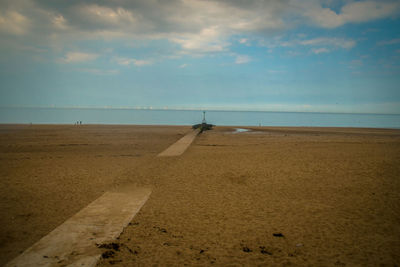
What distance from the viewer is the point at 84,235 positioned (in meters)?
4.47

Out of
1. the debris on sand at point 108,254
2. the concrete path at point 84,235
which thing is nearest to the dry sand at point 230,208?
the debris on sand at point 108,254

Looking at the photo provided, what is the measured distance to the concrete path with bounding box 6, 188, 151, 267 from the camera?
3.68 meters

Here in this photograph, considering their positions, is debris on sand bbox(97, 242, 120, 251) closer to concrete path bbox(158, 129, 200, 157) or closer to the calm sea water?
concrete path bbox(158, 129, 200, 157)

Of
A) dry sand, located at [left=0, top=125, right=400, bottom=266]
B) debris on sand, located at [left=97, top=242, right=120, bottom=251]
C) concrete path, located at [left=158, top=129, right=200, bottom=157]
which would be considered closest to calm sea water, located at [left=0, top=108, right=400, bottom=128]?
concrete path, located at [left=158, top=129, right=200, bottom=157]

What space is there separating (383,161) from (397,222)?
6952 millimetres

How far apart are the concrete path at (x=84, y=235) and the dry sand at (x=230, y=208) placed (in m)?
0.25

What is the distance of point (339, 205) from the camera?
20.5 feet

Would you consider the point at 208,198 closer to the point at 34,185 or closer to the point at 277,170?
the point at 277,170

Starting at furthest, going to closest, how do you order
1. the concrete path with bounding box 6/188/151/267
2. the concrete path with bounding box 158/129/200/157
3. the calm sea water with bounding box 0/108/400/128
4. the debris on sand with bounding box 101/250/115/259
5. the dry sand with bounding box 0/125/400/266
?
the calm sea water with bounding box 0/108/400/128
the concrete path with bounding box 158/129/200/157
the dry sand with bounding box 0/125/400/266
the debris on sand with bounding box 101/250/115/259
the concrete path with bounding box 6/188/151/267

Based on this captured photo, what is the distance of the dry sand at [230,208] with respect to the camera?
13.3 ft

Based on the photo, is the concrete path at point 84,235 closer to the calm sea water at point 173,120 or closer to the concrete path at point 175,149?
the concrete path at point 175,149

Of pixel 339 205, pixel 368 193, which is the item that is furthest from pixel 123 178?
pixel 368 193

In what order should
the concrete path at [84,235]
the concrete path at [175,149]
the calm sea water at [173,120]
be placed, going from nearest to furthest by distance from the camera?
the concrete path at [84,235]
the concrete path at [175,149]
the calm sea water at [173,120]

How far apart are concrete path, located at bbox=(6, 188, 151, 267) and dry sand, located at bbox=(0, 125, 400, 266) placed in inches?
9.8
